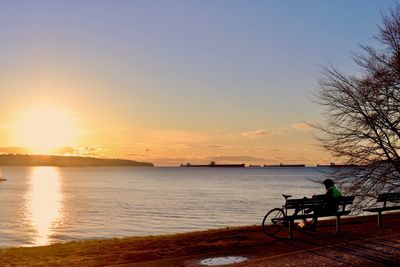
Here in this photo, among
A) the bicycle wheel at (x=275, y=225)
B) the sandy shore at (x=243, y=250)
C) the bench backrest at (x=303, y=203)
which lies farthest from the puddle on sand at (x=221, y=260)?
the bench backrest at (x=303, y=203)

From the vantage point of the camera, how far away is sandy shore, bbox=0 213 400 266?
516 inches

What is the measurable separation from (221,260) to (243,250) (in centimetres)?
142

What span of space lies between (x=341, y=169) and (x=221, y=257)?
5862 millimetres

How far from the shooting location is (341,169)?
58.2ft

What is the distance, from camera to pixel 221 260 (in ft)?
43.9

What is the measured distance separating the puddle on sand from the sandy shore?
219 mm

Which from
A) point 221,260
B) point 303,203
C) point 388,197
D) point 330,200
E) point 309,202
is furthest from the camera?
point 388,197

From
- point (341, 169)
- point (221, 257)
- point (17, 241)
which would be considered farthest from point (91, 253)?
point (17, 241)

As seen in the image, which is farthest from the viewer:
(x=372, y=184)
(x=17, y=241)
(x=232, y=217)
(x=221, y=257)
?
(x=232, y=217)

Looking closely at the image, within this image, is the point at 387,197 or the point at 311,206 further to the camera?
the point at 387,197

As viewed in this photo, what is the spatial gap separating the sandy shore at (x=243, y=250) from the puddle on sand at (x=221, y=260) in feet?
0.72

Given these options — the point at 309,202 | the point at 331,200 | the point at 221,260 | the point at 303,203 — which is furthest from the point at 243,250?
the point at 331,200

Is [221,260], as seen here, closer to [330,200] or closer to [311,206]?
[311,206]

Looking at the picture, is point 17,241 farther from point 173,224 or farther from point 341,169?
point 341,169
